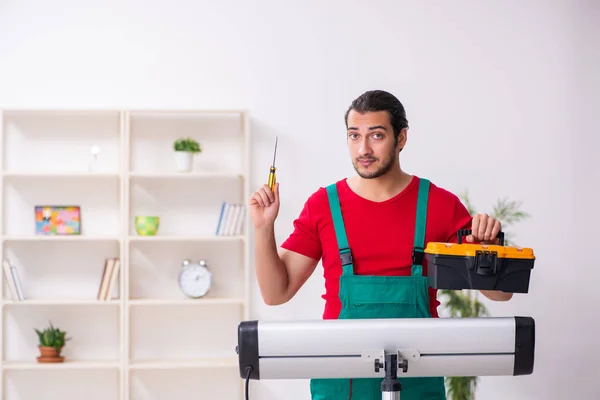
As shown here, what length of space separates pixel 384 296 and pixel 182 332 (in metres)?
2.74

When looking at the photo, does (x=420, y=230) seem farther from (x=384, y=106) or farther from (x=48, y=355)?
(x=48, y=355)

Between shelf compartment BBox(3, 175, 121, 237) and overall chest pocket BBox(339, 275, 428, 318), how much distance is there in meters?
2.79

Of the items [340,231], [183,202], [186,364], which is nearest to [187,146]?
[183,202]

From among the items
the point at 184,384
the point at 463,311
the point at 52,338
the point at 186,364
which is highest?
the point at 463,311

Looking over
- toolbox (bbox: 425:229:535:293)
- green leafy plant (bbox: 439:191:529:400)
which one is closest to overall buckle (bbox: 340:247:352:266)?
toolbox (bbox: 425:229:535:293)

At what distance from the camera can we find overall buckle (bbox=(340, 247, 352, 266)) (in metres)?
2.01

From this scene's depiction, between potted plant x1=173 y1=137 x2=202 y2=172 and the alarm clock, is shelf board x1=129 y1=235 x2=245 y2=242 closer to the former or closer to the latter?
the alarm clock

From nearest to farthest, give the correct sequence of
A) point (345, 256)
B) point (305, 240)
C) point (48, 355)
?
point (345, 256)
point (305, 240)
point (48, 355)

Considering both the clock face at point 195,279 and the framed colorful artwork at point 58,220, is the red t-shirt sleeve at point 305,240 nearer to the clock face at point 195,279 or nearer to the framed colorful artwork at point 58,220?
the clock face at point 195,279

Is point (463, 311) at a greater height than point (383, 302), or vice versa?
point (383, 302)

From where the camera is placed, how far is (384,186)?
6.88ft

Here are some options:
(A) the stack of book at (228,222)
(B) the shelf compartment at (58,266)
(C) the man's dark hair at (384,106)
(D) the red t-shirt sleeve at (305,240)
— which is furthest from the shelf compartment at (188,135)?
(C) the man's dark hair at (384,106)

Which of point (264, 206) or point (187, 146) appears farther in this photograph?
point (187, 146)

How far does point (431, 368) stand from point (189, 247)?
10.5ft
